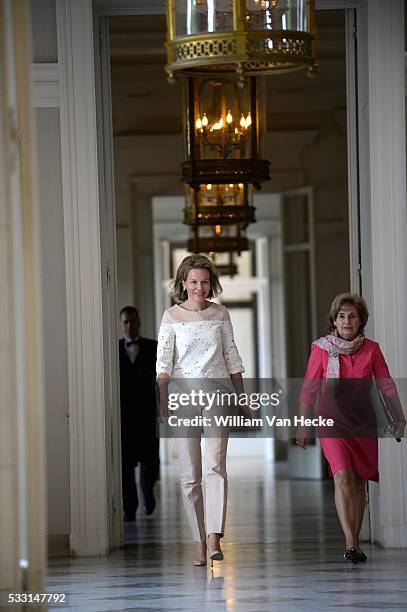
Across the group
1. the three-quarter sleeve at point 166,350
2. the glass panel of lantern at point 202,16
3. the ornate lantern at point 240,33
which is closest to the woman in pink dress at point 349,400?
the three-quarter sleeve at point 166,350

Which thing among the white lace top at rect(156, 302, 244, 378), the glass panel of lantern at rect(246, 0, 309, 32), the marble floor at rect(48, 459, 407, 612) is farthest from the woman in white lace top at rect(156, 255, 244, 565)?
the glass panel of lantern at rect(246, 0, 309, 32)

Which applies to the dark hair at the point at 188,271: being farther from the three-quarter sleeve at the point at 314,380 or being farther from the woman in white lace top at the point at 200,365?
the three-quarter sleeve at the point at 314,380

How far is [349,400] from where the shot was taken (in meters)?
7.91

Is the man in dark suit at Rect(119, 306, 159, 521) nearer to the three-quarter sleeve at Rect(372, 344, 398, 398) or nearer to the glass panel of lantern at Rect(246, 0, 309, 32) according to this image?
the three-quarter sleeve at Rect(372, 344, 398, 398)

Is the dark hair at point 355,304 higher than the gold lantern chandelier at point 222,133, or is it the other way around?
the gold lantern chandelier at point 222,133

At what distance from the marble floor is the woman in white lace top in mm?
324

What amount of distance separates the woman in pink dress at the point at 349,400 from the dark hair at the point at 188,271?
2.32 feet

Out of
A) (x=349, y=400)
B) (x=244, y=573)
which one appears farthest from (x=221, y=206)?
(x=244, y=573)

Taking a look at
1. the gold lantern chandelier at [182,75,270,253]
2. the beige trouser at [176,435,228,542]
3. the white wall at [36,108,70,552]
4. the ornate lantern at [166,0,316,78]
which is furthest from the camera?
the gold lantern chandelier at [182,75,270,253]

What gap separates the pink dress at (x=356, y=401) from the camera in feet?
25.7

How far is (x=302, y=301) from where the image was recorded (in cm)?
1550

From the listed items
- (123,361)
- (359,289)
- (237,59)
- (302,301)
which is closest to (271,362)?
(302,301)

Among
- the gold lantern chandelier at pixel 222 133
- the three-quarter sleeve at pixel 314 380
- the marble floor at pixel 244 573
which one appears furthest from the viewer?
the gold lantern chandelier at pixel 222 133

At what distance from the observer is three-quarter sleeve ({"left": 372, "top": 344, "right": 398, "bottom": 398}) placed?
7844 millimetres
